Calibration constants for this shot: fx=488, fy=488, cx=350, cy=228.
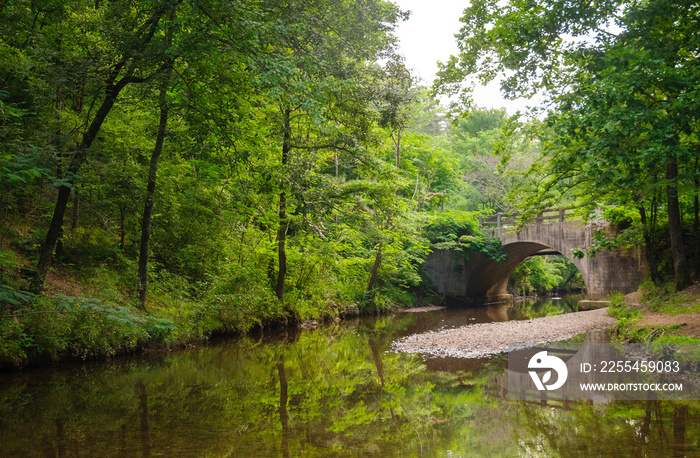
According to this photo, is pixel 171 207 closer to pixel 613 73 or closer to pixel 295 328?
pixel 295 328

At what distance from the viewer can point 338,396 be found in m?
5.21

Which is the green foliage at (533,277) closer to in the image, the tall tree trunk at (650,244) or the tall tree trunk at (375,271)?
the tall tree trunk at (375,271)

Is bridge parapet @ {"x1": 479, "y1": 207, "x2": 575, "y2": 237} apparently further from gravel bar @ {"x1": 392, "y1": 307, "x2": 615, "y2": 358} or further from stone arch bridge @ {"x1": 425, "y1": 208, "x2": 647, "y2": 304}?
gravel bar @ {"x1": 392, "y1": 307, "x2": 615, "y2": 358}

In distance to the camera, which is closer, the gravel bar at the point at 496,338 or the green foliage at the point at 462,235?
the gravel bar at the point at 496,338

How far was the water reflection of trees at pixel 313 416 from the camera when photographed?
3.45 metres

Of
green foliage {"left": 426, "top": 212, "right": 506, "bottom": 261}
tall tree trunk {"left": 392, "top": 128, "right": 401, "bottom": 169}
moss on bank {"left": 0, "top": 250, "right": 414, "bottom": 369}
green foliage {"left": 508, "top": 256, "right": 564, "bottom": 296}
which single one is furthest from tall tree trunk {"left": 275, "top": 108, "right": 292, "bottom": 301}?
green foliage {"left": 508, "top": 256, "right": 564, "bottom": 296}

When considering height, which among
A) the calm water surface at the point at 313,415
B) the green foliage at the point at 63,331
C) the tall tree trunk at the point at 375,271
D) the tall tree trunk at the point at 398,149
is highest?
the tall tree trunk at the point at 398,149

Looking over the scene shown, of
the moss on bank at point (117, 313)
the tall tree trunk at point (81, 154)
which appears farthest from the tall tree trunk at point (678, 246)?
the tall tree trunk at point (81, 154)

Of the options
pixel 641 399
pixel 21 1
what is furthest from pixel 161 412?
pixel 21 1

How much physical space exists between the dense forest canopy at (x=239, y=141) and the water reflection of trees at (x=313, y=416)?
981 mm

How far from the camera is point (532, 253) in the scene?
2244 cm

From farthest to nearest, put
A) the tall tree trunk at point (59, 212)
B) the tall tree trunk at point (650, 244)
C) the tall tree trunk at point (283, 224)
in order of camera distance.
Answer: the tall tree trunk at point (283, 224), the tall tree trunk at point (650, 244), the tall tree trunk at point (59, 212)

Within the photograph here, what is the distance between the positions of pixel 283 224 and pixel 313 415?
24.8 ft

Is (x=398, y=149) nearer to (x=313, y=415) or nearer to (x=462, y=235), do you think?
(x=462, y=235)
